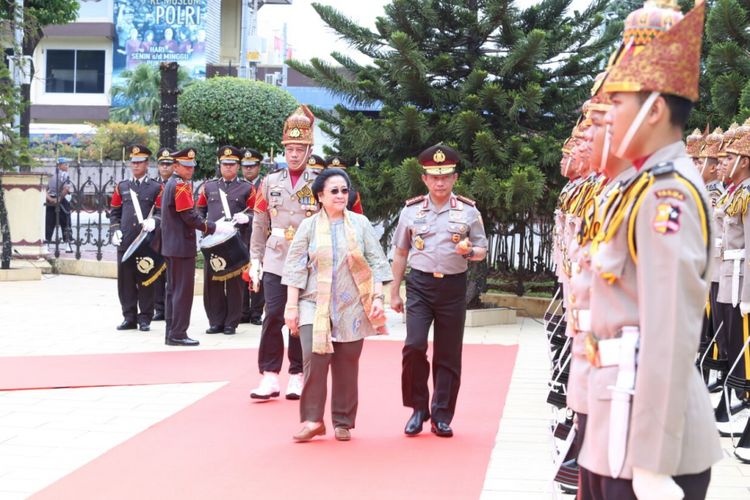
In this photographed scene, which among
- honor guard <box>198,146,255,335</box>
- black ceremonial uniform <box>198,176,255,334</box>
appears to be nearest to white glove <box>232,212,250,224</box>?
honor guard <box>198,146,255,335</box>

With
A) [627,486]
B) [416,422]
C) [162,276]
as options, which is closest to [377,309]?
[416,422]

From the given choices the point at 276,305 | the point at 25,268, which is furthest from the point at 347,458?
the point at 25,268

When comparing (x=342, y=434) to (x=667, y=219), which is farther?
(x=342, y=434)

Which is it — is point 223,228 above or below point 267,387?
above

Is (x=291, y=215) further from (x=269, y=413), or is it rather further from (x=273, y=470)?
(x=273, y=470)

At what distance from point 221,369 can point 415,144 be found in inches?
186

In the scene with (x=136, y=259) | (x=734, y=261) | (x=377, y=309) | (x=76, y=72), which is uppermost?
(x=76, y=72)

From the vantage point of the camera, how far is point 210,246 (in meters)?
12.2

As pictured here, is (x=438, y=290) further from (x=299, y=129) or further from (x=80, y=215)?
(x=80, y=215)

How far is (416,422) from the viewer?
24.0 ft

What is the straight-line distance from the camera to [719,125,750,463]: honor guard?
23.7ft

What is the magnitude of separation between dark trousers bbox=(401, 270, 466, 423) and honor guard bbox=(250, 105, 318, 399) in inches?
48.2

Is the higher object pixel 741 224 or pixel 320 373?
pixel 741 224

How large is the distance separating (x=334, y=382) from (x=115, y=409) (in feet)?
6.02
